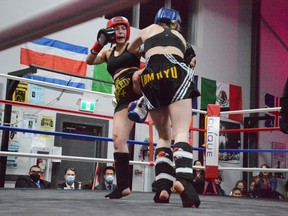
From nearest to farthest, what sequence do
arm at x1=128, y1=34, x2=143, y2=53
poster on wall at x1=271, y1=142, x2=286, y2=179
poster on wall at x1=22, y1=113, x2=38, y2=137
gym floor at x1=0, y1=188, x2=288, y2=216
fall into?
gym floor at x1=0, y1=188, x2=288, y2=216
arm at x1=128, y1=34, x2=143, y2=53
poster on wall at x1=22, y1=113, x2=38, y2=137
poster on wall at x1=271, y1=142, x2=286, y2=179

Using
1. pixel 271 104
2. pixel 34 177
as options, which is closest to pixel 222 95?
pixel 271 104

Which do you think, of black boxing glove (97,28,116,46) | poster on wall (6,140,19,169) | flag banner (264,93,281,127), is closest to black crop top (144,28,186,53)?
black boxing glove (97,28,116,46)

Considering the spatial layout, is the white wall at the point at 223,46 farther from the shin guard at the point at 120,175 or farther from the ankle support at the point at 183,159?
the ankle support at the point at 183,159

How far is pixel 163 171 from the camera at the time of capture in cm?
162

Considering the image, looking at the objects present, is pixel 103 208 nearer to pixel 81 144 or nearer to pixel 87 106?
pixel 87 106

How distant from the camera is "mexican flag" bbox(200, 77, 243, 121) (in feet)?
19.2

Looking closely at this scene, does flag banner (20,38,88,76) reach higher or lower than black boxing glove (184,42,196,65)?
higher

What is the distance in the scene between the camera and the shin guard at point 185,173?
1.50 meters

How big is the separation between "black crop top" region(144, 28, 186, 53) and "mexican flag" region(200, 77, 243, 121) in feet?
13.7

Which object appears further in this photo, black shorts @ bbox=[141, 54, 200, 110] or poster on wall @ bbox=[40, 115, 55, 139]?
poster on wall @ bbox=[40, 115, 55, 139]

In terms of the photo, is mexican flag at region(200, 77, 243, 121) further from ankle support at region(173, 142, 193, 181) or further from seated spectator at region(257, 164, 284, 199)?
ankle support at region(173, 142, 193, 181)

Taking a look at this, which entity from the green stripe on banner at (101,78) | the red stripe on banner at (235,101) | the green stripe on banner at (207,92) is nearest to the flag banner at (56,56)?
the green stripe on banner at (101,78)

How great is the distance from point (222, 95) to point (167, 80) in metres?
4.68

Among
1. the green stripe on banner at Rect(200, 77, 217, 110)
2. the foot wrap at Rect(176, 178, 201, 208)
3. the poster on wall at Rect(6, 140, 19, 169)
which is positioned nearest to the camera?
the foot wrap at Rect(176, 178, 201, 208)
